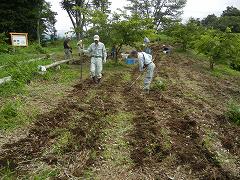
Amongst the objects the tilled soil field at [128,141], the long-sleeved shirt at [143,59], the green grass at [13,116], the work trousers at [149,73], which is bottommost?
the tilled soil field at [128,141]

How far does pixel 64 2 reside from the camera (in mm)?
38562

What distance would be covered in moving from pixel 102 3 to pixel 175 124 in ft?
102

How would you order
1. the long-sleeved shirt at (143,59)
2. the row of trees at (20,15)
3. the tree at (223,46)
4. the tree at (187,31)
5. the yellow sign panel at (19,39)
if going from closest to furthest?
the long-sleeved shirt at (143,59) < the tree at (223,46) < the yellow sign panel at (19,39) < the row of trees at (20,15) < the tree at (187,31)

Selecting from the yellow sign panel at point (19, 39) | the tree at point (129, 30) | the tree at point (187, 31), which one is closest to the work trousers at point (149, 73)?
the tree at point (129, 30)

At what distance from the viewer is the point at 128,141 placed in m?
7.08

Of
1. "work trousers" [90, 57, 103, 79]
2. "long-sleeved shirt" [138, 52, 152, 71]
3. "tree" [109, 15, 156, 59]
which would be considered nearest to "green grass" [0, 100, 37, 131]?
"long-sleeved shirt" [138, 52, 152, 71]

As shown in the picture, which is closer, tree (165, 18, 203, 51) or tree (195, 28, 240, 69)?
tree (195, 28, 240, 69)

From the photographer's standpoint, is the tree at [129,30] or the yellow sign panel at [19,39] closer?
the tree at [129,30]

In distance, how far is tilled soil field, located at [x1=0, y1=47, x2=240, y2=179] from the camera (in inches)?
228

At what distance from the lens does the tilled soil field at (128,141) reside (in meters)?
5.80

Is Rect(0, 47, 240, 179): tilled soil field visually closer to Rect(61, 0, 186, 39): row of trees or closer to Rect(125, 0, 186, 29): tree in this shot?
Rect(61, 0, 186, 39): row of trees

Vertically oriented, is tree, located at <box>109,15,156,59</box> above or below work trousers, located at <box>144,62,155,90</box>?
above

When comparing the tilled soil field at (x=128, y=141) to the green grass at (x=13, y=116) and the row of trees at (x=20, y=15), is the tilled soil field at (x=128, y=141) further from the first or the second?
the row of trees at (x=20, y=15)

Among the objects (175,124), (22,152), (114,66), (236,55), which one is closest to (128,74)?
(114,66)
